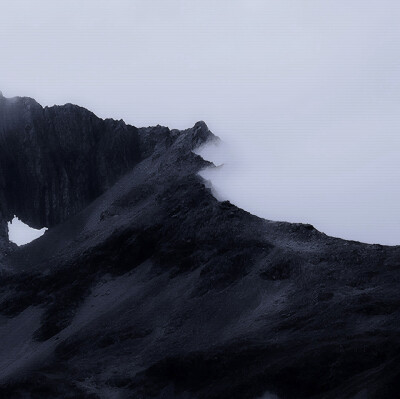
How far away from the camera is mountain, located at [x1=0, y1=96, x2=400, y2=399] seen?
62219mm

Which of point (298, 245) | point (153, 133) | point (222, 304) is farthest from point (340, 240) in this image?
point (153, 133)

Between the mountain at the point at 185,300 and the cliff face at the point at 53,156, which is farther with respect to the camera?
the cliff face at the point at 53,156

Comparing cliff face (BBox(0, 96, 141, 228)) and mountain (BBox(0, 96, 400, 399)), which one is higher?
cliff face (BBox(0, 96, 141, 228))

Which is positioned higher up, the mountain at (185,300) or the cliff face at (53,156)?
the cliff face at (53,156)

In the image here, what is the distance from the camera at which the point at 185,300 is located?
257ft

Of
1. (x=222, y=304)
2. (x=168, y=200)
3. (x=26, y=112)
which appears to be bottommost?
(x=222, y=304)

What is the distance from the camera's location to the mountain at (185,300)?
204 ft

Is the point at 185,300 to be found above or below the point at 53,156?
below

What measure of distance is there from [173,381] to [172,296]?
47.6 ft

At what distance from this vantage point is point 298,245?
8062 centimetres

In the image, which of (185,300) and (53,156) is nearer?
(185,300)

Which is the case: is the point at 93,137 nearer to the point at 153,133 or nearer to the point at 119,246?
the point at 153,133

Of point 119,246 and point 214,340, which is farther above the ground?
point 119,246

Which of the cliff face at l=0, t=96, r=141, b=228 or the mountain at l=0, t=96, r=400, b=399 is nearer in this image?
the mountain at l=0, t=96, r=400, b=399
